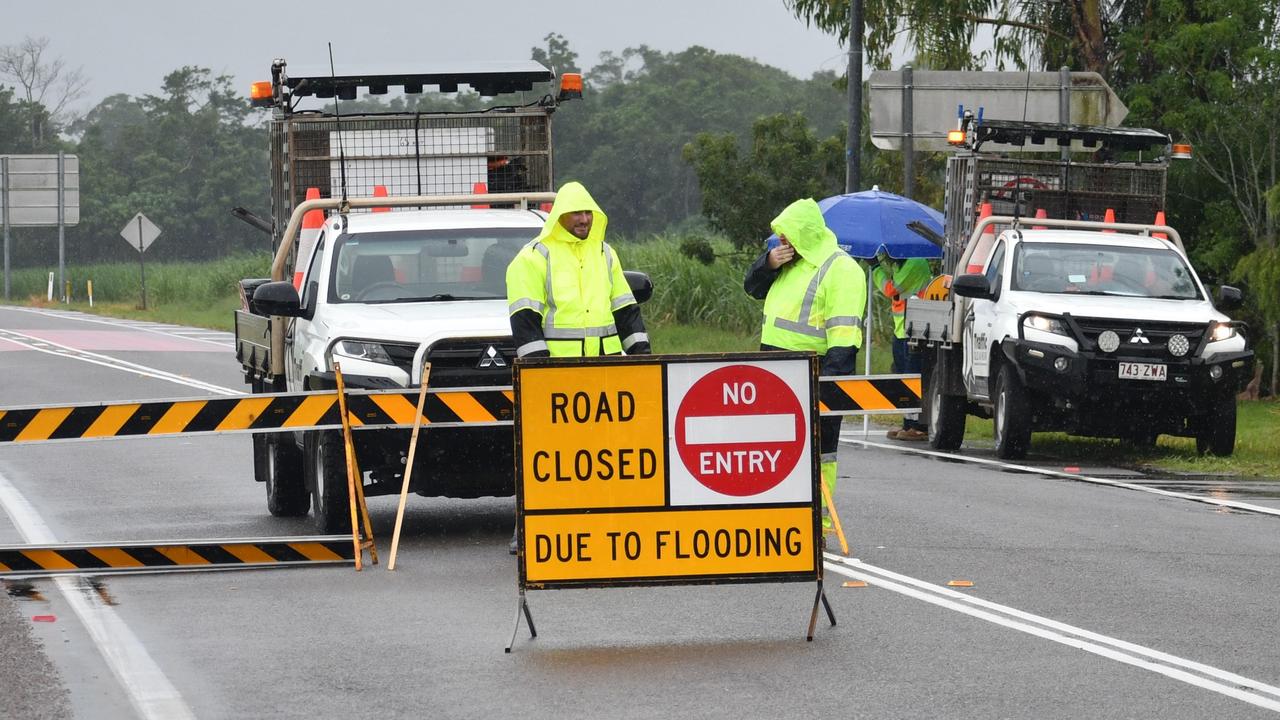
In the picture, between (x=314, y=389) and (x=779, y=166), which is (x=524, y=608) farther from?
(x=779, y=166)


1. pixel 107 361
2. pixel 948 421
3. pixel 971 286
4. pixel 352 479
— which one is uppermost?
pixel 971 286

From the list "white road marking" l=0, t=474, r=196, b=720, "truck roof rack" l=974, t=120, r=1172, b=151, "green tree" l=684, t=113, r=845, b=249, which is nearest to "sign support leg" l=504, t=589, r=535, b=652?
"white road marking" l=0, t=474, r=196, b=720

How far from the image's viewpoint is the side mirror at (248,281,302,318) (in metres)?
11.4

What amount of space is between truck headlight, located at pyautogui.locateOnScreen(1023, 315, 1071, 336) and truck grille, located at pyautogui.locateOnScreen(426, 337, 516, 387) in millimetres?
6408

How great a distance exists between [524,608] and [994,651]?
1.87 metres

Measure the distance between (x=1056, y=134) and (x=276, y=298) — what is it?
10.1 m

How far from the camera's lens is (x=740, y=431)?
853cm

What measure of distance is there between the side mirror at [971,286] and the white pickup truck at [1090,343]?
0.04 feet

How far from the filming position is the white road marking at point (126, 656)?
7.24 m

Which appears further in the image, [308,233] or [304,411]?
[308,233]

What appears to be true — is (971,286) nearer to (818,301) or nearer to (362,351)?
(818,301)

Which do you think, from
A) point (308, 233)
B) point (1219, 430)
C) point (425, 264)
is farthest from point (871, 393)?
point (1219, 430)

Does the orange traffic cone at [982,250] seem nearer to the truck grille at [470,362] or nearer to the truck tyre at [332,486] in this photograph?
the truck grille at [470,362]

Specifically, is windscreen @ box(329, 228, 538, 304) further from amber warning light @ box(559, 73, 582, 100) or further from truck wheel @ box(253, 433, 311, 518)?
amber warning light @ box(559, 73, 582, 100)
